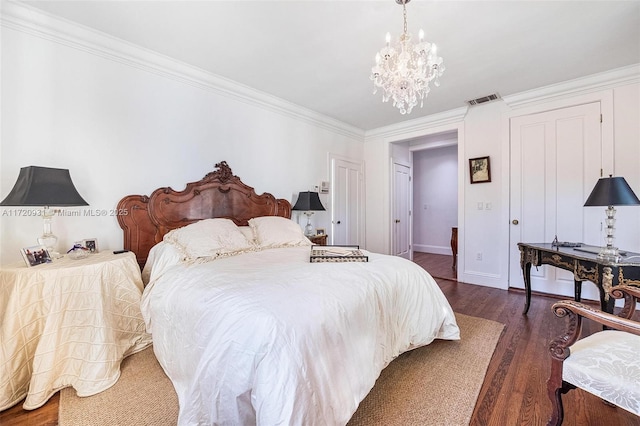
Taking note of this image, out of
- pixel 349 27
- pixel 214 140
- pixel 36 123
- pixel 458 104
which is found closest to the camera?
pixel 36 123

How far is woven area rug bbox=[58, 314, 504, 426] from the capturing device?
1371 mm

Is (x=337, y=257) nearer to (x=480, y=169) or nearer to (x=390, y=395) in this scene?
(x=390, y=395)

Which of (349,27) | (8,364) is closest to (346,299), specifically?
(8,364)

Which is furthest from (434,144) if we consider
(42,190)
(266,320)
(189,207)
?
(42,190)

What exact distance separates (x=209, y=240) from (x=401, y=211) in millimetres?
4008

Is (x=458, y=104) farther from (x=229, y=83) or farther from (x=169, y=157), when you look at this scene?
(x=169, y=157)

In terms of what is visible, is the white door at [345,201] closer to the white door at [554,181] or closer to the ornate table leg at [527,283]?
the white door at [554,181]

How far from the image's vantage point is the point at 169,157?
260 cm

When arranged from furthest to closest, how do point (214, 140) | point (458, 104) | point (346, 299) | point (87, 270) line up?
1. point (458, 104)
2. point (214, 140)
3. point (87, 270)
4. point (346, 299)

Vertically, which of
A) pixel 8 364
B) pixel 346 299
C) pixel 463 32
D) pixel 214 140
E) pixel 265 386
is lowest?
pixel 8 364

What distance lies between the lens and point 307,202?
3523 millimetres

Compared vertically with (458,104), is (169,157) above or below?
below

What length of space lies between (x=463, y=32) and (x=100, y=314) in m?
3.46

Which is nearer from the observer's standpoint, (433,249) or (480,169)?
(480,169)
